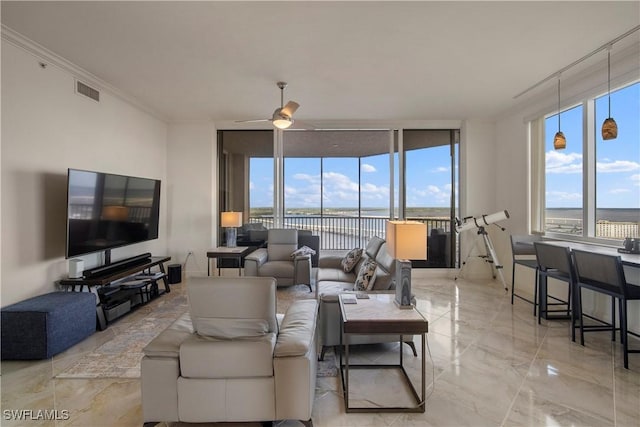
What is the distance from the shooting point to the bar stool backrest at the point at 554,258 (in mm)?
3153

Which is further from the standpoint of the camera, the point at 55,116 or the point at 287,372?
the point at 55,116

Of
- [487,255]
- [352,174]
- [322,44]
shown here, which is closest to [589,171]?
[487,255]

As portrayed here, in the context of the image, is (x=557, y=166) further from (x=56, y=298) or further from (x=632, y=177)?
(x=56, y=298)

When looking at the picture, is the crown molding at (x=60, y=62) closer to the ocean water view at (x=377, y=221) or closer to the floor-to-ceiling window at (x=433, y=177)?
the ocean water view at (x=377, y=221)

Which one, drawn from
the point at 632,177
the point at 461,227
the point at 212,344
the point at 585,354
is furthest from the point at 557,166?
the point at 212,344

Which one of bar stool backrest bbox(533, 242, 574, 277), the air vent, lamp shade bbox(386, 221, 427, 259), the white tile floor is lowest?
the white tile floor

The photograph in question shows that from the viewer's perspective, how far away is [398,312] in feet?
7.07

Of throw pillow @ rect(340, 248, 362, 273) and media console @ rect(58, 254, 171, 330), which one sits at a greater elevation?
throw pillow @ rect(340, 248, 362, 273)

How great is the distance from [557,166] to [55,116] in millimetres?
6234

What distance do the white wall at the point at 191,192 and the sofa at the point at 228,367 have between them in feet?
13.7

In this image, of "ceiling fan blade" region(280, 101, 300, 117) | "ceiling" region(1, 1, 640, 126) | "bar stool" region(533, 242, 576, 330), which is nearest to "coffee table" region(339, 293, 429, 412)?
"bar stool" region(533, 242, 576, 330)

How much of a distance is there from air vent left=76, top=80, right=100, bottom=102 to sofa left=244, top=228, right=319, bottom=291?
289 centimetres

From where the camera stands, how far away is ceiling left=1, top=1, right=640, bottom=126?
246cm

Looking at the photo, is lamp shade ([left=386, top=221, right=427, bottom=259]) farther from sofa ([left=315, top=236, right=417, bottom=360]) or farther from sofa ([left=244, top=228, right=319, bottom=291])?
sofa ([left=244, top=228, right=319, bottom=291])
